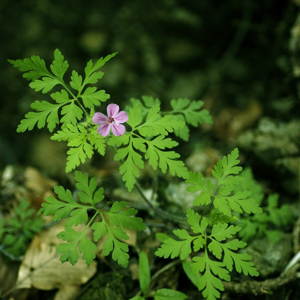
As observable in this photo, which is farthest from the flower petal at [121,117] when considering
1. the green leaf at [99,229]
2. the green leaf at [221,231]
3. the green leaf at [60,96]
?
the green leaf at [221,231]

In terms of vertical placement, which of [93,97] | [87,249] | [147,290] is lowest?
[147,290]

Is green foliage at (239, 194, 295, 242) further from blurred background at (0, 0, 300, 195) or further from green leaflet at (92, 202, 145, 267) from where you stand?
blurred background at (0, 0, 300, 195)

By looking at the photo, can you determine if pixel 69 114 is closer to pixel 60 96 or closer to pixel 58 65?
pixel 60 96

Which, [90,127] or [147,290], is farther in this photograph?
[147,290]

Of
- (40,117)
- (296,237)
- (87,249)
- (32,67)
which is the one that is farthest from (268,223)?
(32,67)

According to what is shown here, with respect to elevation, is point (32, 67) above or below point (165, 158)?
above

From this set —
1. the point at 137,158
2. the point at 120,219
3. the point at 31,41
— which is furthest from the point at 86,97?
the point at 31,41

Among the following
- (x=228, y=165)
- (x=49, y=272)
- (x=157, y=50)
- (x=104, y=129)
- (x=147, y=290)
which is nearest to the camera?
(x=104, y=129)

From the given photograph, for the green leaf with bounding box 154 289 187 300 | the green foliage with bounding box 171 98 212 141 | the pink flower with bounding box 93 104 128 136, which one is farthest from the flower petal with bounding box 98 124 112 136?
the green leaf with bounding box 154 289 187 300
